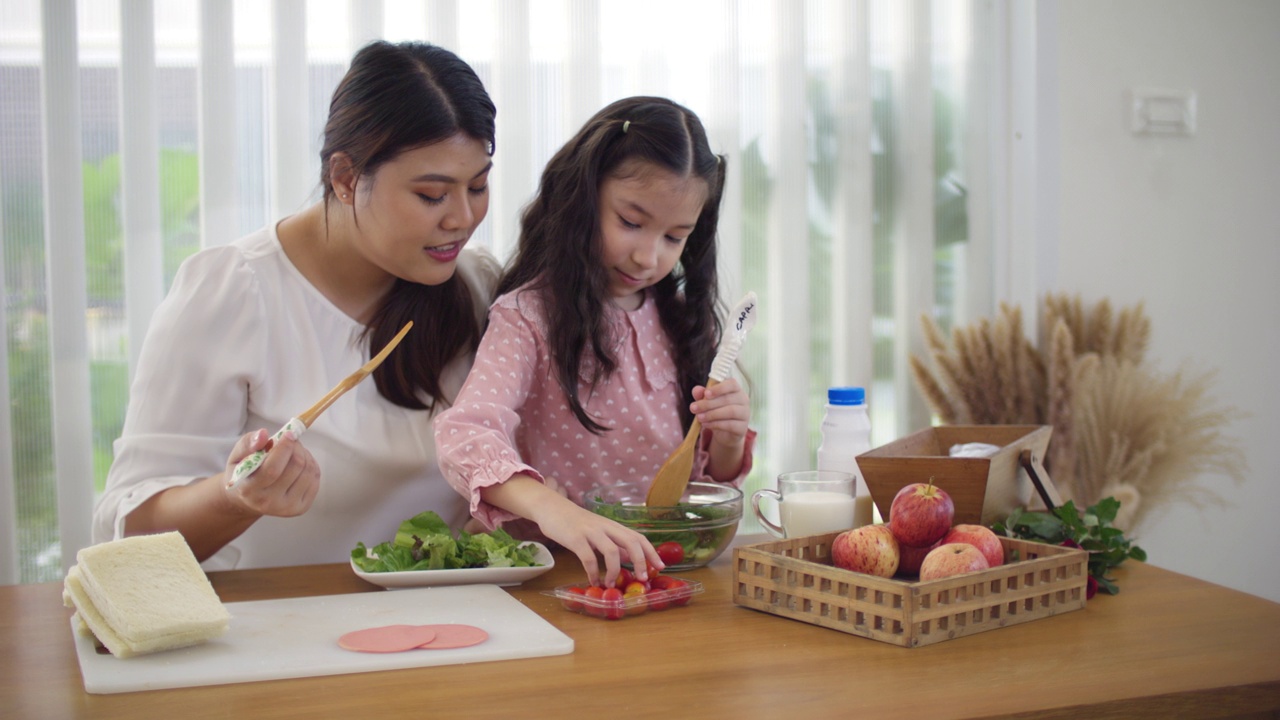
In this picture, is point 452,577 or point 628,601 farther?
point 452,577

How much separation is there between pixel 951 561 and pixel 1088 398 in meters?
1.71

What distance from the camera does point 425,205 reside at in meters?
1.48

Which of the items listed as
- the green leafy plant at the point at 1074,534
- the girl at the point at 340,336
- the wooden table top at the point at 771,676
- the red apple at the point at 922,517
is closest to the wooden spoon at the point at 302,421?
the girl at the point at 340,336

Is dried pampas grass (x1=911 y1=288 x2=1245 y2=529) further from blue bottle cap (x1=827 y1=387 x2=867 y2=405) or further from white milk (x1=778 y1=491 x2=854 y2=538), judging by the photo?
white milk (x1=778 y1=491 x2=854 y2=538)

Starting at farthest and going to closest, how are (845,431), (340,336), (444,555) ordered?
(340,336) → (845,431) → (444,555)

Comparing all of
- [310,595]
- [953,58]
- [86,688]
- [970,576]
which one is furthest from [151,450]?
[953,58]

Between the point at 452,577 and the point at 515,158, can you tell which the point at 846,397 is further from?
the point at 515,158

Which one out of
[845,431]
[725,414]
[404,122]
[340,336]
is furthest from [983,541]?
[340,336]

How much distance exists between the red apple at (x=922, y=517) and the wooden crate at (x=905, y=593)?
78 millimetres

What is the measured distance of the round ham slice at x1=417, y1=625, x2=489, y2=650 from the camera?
98 cm

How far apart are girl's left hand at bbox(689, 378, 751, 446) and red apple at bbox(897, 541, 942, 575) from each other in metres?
0.34

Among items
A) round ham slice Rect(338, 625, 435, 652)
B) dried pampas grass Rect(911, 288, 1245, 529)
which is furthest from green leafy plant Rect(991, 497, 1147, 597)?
dried pampas grass Rect(911, 288, 1245, 529)

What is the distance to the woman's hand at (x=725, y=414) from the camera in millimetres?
1405

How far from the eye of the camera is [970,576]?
40.7 inches
